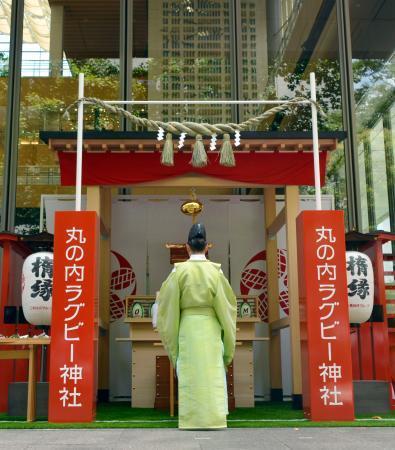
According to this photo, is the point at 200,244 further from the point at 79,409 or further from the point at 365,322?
the point at 365,322

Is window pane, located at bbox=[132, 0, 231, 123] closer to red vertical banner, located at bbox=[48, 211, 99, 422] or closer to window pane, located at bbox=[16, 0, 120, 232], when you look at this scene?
window pane, located at bbox=[16, 0, 120, 232]

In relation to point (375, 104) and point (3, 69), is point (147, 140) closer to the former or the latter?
point (3, 69)

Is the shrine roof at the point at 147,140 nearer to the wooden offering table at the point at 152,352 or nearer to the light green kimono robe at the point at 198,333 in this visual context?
the wooden offering table at the point at 152,352

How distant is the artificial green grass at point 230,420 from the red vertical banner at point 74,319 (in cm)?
23

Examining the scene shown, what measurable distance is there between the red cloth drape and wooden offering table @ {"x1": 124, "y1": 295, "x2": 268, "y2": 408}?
1417 millimetres

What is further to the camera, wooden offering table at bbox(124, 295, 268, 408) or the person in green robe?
wooden offering table at bbox(124, 295, 268, 408)

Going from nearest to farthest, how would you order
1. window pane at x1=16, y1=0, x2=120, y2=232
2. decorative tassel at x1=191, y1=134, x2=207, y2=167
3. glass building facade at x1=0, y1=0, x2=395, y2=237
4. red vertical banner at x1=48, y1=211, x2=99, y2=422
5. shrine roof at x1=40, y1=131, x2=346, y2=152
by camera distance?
red vertical banner at x1=48, y1=211, x2=99, y2=422
decorative tassel at x1=191, y1=134, x2=207, y2=167
shrine roof at x1=40, y1=131, x2=346, y2=152
window pane at x1=16, y1=0, x2=120, y2=232
glass building facade at x1=0, y1=0, x2=395, y2=237

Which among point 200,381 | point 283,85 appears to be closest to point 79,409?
point 200,381

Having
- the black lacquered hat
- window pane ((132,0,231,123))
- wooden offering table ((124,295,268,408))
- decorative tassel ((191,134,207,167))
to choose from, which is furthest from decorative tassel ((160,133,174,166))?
window pane ((132,0,231,123))

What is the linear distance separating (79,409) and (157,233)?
3.92m

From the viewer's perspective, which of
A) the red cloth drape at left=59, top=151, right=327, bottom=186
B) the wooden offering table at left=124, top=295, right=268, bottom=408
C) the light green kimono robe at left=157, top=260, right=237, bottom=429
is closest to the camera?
the light green kimono robe at left=157, top=260, right=237, bottom=429

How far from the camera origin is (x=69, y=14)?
10.2m

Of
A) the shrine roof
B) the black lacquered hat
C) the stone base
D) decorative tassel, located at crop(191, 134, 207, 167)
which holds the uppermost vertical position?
the shrine roof

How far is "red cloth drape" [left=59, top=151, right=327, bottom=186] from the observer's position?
751 centimetres
